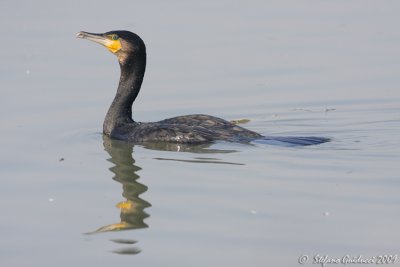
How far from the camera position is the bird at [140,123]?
12180mm

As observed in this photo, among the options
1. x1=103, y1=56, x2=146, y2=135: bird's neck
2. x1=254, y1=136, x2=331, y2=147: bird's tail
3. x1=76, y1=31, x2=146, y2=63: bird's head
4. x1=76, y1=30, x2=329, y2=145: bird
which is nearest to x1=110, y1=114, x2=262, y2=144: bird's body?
x1=76, y1=30, x2=329, y2=145: bird

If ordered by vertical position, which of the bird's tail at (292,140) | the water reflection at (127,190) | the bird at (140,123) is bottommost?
the water reflection at (127,190)

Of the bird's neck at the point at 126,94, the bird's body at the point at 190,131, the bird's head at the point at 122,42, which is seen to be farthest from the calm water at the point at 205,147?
the bird's head at the point at 122,42

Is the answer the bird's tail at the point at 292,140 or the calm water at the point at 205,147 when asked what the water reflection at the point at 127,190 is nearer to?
the calm water at the point at 205,147

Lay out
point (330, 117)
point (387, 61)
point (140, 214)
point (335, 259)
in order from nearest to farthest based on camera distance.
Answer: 1. point (335, 259)
2. point (140, 214)
3. point (330, 117)
4. point (387, 61)

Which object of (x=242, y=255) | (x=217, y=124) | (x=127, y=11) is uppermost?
(x=127, y=11)

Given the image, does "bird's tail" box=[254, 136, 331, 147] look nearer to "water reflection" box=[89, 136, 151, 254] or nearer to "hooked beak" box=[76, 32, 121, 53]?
"water reflection" box=[89, 136, 151, 254]

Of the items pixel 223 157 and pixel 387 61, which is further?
pixel 387 61

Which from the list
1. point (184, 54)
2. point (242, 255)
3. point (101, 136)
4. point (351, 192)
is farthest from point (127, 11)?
point (242, 255)

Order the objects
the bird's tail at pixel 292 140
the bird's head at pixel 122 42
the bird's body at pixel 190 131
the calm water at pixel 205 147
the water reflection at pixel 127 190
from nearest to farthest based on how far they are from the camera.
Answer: the calm water at pixel 205 147, the water reflection at pixel 127 190, the bird's tail at pixel 292 140, the bird's body at pixel 190 131, the bird's head at pixel 122 42

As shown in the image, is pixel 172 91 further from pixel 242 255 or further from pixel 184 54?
pixel 242 255

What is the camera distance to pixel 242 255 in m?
8.01

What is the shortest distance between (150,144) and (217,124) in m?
0.80

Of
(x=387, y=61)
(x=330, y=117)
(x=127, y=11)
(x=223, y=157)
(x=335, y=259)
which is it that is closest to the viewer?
(x=335, y=259)
